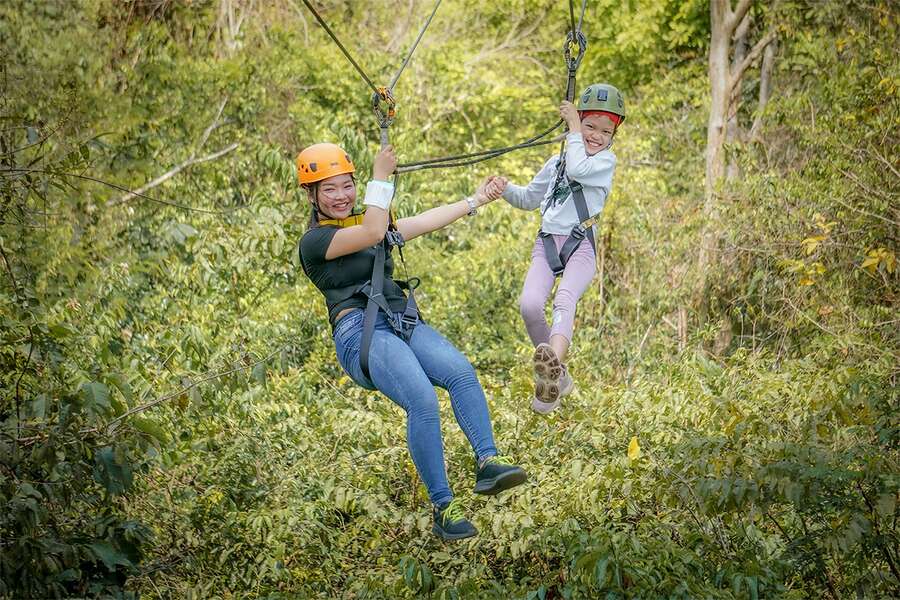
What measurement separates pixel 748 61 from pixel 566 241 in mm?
7878

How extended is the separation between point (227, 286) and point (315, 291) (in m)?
0.75

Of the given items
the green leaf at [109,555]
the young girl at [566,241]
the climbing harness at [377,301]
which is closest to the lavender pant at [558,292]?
the young girl at [566,241]

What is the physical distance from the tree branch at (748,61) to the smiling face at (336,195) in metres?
8.45

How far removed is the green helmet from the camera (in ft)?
17.2

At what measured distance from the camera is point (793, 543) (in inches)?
221

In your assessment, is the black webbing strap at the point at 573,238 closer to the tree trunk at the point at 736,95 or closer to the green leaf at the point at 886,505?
the green leaf at the point at 886,505

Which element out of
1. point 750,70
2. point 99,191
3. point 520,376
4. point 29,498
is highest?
point 750,70

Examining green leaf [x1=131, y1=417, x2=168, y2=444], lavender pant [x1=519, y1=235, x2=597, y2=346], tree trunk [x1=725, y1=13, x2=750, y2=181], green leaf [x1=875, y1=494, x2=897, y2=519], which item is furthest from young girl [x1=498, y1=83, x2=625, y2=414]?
tree trunk [x1=725, y1=13, x2=750, y2=181]

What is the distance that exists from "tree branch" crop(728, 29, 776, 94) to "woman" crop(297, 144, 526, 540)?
8443 mm

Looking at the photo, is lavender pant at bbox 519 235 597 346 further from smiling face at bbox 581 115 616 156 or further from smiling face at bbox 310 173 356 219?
smiling face at bbox 310 173 356 219

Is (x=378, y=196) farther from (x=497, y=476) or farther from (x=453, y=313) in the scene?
(x=453, y=313)

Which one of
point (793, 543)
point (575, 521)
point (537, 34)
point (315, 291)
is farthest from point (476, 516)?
point (537, 34)

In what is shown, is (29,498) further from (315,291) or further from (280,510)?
(315,291)

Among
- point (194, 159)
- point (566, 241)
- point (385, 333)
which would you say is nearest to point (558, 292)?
point (566, 241)
